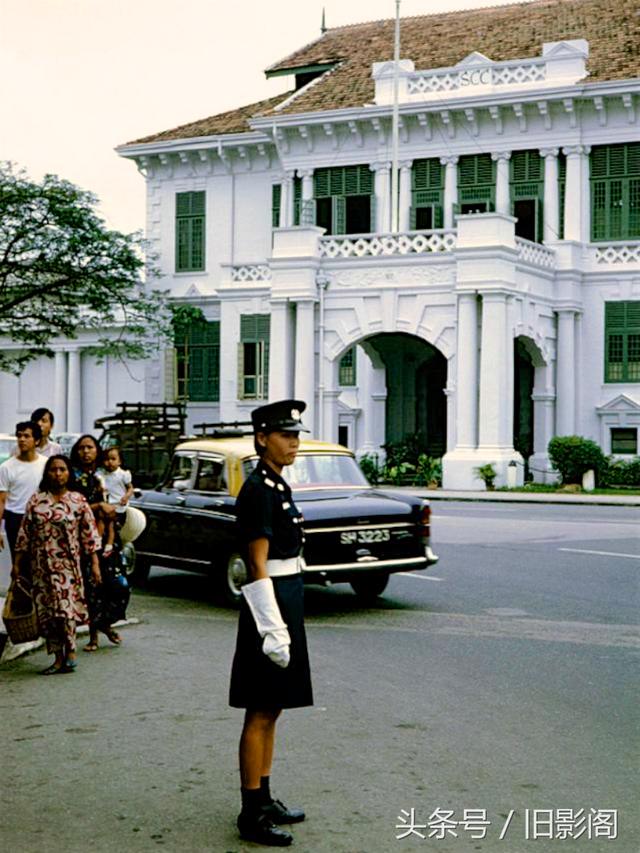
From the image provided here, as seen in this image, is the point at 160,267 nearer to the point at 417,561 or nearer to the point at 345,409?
the point at 345,409

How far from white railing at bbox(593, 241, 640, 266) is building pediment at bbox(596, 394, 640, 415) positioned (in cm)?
359

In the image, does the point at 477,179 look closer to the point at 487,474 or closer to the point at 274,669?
the point at 487,474

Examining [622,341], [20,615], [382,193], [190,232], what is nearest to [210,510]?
[20,615]

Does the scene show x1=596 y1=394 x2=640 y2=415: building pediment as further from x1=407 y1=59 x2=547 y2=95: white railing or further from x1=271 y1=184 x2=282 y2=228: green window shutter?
x1=271 y1=184 x2=282 y2=228: green window shutter

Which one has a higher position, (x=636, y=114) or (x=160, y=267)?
(x=636, y=114)

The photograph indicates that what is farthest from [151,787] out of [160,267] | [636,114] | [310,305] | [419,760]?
[160,267]

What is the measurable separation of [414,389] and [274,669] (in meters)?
35.0

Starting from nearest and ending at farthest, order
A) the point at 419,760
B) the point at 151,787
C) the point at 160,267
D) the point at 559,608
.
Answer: the point at 151,787, the point at 419,760, the point at 559,608, the point at 160,267

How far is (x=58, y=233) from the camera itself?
37.3m

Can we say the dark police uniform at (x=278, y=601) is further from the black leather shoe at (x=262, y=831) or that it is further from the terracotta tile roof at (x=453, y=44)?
the terracotta tile roof at (x=453, y=44)

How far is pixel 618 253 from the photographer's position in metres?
37.6

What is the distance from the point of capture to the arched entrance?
40562 mm

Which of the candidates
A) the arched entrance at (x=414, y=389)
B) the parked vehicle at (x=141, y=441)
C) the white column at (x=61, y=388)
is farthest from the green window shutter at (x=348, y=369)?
the parked vehicle at (x=141, y=441)

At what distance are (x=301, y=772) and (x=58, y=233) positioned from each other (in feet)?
103
